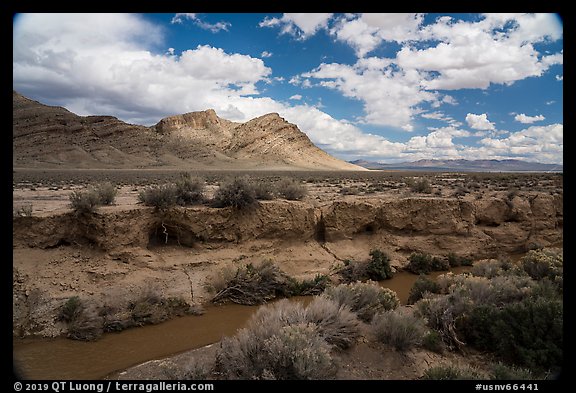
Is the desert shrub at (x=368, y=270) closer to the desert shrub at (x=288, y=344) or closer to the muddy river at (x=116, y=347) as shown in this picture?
Result: the muddy river at (x=116, y=347)

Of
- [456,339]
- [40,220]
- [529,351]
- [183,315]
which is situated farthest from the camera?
[40,220]

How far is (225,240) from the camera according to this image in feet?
39.1

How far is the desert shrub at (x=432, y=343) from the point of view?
18.1 feet

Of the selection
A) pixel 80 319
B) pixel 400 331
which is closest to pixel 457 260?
pixel 400 331

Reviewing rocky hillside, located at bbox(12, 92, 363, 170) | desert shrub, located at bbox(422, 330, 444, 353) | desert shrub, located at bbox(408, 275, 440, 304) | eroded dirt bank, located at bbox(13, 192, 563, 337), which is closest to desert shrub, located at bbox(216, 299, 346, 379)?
desert shrub, located at bbox(422, 330, 444, 353)

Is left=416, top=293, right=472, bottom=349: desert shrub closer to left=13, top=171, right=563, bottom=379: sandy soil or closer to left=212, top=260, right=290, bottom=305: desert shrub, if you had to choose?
left=13, top=171, right=563, bottom=379: sandy soil

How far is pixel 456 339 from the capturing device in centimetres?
566

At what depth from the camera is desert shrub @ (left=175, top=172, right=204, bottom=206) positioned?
12062 millimetres

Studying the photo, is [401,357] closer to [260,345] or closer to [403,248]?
[260,345]

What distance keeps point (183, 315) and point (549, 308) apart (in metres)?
7.93

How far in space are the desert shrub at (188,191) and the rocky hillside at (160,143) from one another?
5556cm

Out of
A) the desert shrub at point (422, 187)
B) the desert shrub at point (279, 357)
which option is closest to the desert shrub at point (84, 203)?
the desert shrub at point (279, 357)

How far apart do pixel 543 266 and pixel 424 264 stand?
4775 millimetres
